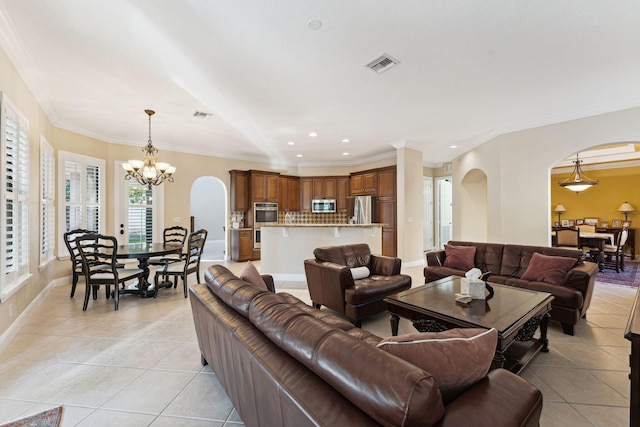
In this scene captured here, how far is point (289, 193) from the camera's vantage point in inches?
322

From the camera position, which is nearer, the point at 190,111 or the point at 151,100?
the point at 151,100

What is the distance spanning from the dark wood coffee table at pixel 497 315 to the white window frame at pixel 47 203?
4.89m

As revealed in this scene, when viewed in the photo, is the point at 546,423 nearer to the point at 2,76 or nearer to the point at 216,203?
the point at 2,76

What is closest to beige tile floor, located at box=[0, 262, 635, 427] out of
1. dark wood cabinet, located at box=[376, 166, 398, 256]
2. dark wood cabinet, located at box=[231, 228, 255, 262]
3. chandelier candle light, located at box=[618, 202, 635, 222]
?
dark wood cabinet, located at box=[376, 166, 398, 256]

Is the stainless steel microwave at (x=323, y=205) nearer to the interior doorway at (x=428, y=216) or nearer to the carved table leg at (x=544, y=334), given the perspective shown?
the interior doorway at (x=428, y=216)

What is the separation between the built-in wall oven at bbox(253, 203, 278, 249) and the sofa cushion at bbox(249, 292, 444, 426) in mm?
6423

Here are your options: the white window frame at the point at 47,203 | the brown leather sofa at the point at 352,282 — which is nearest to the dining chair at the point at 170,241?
the white window frame at the point at 47,203

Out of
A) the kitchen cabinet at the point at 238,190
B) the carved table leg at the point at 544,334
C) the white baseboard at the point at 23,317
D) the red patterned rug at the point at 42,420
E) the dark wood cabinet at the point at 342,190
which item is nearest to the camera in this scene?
the red patterned rug at the point at 42,420

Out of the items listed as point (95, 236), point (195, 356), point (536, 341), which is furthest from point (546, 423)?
point (95, 236)

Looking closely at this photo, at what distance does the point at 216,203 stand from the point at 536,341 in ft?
35.5

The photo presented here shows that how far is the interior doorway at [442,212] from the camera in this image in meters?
8.95

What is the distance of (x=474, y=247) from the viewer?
4.09m

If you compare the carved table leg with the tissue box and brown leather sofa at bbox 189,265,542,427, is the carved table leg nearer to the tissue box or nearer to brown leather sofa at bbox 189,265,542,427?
the tissue box

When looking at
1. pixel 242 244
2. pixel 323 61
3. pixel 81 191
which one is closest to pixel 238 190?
pixel 242 244
